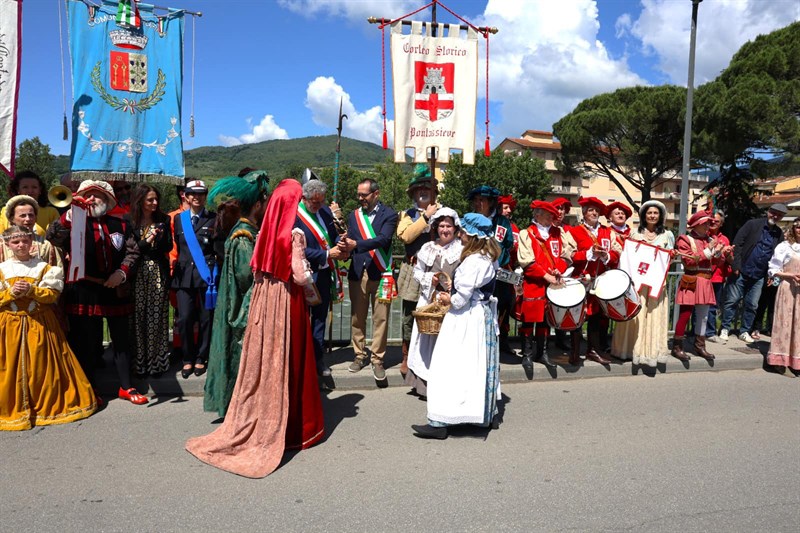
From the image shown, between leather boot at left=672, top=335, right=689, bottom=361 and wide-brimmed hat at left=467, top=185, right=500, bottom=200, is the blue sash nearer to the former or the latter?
wide-brimmed hat at left=467, top=185, right=500, bottom=200

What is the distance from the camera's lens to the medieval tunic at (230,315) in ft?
13.9

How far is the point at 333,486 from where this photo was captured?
11.8ft

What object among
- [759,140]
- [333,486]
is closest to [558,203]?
[333,486]

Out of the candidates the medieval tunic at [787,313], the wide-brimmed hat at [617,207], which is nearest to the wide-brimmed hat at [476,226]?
the wide-brimmed hat at [617,207]

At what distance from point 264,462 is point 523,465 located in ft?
5.98

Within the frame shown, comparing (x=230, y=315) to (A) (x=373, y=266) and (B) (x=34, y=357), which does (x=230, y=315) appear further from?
(A) (x=373, y=266)

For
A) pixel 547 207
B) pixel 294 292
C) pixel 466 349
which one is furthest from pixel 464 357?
pixel 547 207

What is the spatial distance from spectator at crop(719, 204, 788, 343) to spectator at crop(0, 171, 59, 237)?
863 cm

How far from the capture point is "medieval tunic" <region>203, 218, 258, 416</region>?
13.9ft

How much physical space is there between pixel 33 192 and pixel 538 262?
5052 mm

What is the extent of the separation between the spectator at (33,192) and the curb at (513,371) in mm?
1556

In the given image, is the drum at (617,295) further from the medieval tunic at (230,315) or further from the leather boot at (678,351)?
the medieval tunic at (230,315)

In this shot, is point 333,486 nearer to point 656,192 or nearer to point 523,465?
point 523,465

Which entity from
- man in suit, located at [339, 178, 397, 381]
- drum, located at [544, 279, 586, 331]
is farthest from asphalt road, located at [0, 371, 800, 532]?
drum, located at [544, 279, 586, 331]
